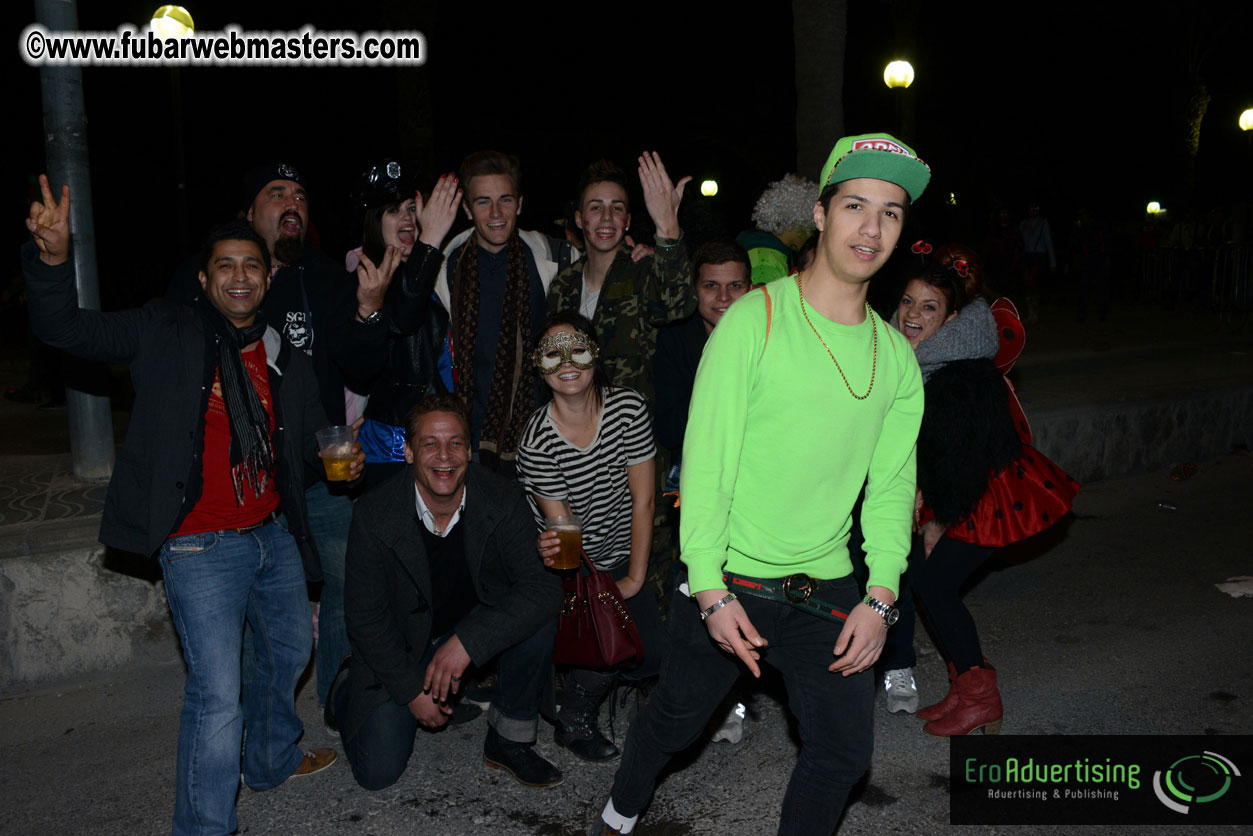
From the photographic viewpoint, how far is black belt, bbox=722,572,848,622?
2.69 m

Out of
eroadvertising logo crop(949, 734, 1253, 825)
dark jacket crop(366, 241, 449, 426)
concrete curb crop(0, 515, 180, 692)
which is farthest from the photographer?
concrete curb crop(0, 515, 180, 692)

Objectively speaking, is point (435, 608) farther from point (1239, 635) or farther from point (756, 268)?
point (1239, 635)

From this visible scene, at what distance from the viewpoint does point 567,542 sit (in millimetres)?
3553

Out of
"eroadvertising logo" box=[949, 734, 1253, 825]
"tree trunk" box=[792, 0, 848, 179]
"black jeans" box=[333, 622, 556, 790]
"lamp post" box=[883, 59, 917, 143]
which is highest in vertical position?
"lamp post" box=[883, 59, 917, 143]

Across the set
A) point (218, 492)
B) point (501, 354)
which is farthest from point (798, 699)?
point (501, 354)

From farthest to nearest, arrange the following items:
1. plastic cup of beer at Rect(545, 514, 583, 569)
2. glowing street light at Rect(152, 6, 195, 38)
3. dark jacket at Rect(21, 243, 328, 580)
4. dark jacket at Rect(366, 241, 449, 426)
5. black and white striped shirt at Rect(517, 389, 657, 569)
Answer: glowing street light at Rect(152, 6, 195, 38)
dark jacket at Rect(366, 241, 449, 426)
black and white striped shirt at Rect(517, 389, 657, 569)
plastic cup of beer at Rect(545, 514, 583, 569)
dark jacket at Rect(21, 243, 328, 580)

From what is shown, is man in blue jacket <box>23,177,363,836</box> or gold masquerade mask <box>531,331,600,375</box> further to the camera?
gold masquerade mask <box>531,331,600,375</box>

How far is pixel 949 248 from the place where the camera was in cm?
434

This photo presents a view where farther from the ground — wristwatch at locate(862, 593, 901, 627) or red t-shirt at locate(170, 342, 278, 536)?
red t-shirt at locate(170, 342, 278, 536)

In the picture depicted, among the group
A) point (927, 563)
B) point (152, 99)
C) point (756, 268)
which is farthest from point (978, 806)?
point (152, 99)

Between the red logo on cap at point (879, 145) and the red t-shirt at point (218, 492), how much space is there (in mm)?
2106

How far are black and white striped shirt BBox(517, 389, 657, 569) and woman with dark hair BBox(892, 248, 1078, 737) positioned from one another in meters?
1.13

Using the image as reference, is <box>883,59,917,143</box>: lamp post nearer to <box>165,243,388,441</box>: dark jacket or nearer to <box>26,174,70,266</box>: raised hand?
<box>165,243,388,441</box>: dark jacket

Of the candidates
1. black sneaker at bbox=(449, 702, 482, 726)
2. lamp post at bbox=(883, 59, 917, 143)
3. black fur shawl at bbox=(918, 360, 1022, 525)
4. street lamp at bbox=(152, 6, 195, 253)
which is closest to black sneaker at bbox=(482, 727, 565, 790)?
black sneaker at bbox=(449, 702, 482, 726)
